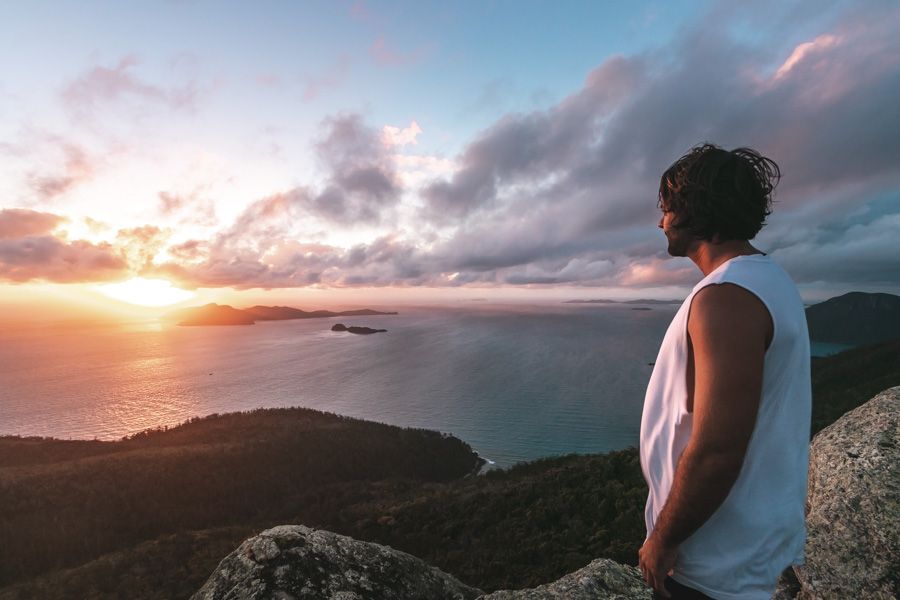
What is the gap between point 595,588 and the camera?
5.15 meters

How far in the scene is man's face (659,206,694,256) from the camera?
2210 millimetres

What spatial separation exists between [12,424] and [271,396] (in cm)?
4037

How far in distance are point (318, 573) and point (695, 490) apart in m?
5.02

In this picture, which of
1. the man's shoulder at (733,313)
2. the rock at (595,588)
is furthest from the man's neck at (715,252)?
the rock at (595,588)

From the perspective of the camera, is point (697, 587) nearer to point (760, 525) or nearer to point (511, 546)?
point (760, 525)

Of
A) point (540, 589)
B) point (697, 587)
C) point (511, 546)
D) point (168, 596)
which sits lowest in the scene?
Answer: point (168, 596)

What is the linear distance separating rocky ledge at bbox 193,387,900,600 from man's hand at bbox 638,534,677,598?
364 cm

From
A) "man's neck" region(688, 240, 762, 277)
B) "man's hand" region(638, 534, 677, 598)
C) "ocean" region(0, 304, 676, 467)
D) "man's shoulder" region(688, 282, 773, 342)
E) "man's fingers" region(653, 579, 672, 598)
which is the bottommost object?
"ocean" region(0, 304, 676, 467)

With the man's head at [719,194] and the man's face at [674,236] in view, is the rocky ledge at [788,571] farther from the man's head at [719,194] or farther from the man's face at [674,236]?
the man's head at [719,194]

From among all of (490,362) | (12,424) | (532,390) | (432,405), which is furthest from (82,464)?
(490,362)

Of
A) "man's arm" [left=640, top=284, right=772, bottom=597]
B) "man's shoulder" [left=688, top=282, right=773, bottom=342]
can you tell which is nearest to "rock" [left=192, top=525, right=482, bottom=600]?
"man's arm" [left=640, top=284, right=772, bottom=597]

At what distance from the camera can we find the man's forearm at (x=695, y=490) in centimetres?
175

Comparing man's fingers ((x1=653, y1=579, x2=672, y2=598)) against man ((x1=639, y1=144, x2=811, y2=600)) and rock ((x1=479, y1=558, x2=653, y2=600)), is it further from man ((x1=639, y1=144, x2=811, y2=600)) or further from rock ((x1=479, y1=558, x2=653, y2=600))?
rock ((x1=479, y1=558, x2=653, y2=600))

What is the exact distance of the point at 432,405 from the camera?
255 ft
